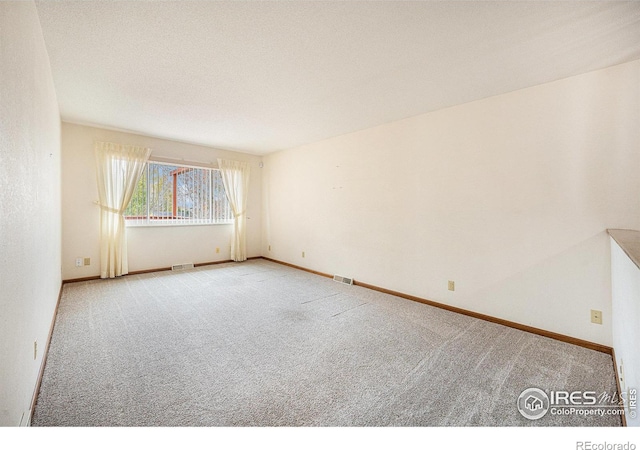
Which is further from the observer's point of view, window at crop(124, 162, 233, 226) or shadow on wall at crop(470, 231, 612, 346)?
window at crop(124, 162, 233, 226)

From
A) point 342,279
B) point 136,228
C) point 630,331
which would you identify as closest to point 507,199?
point 630,331

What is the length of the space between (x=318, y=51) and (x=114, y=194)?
399 cm

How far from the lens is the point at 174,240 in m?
5.05

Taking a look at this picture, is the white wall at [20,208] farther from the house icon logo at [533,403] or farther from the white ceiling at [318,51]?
the house icon logo at [533,403]

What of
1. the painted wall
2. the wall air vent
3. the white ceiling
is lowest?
the wall air vent

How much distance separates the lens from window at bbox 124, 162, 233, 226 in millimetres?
4684

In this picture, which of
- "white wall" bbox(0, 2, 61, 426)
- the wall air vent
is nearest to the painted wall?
"white wall" bbox(0, 2, 61, 426)

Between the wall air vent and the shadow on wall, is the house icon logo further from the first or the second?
the wall air vent

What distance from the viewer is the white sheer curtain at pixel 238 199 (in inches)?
222

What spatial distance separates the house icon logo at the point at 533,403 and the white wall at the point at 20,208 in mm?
2485

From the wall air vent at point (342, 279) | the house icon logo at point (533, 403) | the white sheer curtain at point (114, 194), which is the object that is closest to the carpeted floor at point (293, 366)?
the house icon logo at point (533, 403)

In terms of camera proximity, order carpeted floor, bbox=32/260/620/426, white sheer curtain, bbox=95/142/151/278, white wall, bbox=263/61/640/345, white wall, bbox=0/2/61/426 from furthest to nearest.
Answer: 1. white sheer curtain, bbox=95/142/151/278
2. white wall, bbox=263/61/640/345
3. carpeted floor, bbox=32/260/620/426
4. white wall, bbox=0/2/61/426

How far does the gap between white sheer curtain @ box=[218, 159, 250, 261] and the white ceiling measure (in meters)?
2.32

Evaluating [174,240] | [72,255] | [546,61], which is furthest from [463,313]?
[72,255]
